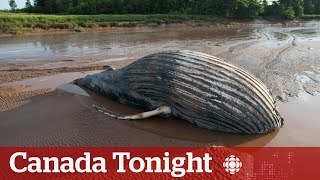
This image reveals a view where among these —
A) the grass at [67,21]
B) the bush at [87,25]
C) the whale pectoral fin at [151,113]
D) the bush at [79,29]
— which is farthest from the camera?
the bush at [87,25]

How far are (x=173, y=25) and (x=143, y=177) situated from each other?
4216 centimetres

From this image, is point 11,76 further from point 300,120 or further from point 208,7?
point 208,7

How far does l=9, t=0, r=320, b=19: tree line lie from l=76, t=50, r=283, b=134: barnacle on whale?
5167 cm

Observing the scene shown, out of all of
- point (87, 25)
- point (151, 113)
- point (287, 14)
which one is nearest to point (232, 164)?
point (151, 113)

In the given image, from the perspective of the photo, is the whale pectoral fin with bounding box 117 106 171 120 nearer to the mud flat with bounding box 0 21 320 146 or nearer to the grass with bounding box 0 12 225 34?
the mud flat with bounding box 0 21 320 146

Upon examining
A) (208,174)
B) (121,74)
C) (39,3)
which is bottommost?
(208,174)

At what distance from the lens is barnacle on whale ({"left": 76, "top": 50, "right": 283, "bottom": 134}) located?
19.8 feet

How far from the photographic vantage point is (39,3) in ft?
229

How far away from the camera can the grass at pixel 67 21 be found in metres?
31.5

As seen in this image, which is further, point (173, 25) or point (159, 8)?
point (159, 8)

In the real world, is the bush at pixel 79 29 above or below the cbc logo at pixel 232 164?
above

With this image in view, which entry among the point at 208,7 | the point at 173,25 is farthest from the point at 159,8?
the point at 173,25

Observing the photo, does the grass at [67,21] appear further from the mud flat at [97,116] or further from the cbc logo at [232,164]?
the cbc logo at [232,164]

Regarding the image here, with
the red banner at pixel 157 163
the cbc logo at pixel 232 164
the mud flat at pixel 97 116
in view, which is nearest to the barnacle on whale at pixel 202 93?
the mud flat at pixel 97 116
